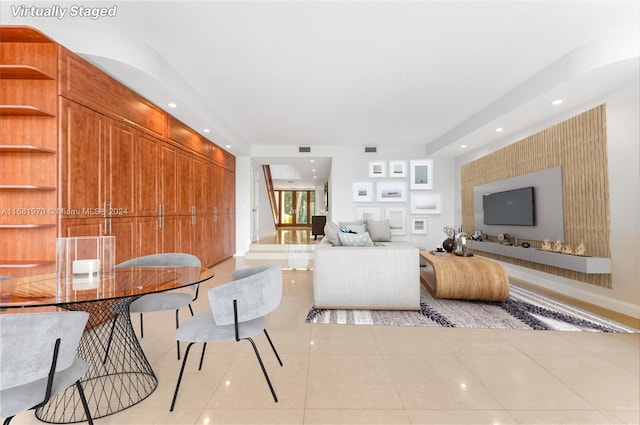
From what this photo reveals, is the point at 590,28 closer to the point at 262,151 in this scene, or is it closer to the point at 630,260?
the point at 630,260

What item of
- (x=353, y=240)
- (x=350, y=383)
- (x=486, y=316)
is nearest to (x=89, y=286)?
(x=350, y=383)

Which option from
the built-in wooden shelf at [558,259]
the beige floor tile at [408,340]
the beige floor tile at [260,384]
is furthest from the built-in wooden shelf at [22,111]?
the built-in wooden shelf at [558,259]

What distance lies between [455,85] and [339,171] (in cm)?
377

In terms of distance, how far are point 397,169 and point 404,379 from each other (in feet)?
19.6

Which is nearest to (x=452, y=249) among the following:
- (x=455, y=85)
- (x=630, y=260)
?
(x=630, y=260)

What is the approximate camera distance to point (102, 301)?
1509mm

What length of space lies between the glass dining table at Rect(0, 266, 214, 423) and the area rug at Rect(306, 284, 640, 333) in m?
1.59

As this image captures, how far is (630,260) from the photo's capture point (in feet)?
10.6

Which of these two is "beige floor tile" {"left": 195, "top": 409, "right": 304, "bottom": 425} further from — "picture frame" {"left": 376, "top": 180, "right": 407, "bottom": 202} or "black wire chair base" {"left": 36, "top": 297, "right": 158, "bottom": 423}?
"picture frame" {"left": 376, "top": 180, "right": 407, "bottom": 202}

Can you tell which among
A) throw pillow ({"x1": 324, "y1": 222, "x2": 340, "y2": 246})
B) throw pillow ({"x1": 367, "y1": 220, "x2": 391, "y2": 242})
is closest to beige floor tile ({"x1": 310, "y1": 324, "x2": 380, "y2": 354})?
throw pillow ({"x1": 324, "y1": 222, "x2": 340, "y2": 246})

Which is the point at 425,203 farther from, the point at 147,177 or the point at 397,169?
the point at 147,177

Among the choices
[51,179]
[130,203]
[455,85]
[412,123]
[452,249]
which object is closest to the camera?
[51,179]

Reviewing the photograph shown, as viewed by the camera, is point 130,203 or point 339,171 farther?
point 339,171

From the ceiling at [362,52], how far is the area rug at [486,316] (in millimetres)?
2494
